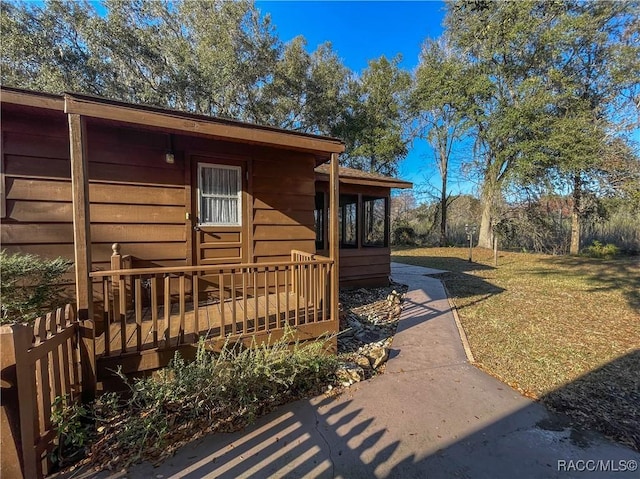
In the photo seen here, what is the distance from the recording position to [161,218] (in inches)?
165

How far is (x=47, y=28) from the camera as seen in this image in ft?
33.2

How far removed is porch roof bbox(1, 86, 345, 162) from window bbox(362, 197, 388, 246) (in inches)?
172

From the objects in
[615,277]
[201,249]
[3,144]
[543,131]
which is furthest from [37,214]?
[543,131]

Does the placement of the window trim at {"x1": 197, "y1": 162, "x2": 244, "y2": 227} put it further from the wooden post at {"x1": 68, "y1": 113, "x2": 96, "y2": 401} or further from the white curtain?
the wooden post at {"x1": 68, "y1": 113, "x2": 96, "y2": 401}

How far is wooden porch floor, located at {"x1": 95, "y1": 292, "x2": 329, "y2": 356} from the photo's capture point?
2818 mm

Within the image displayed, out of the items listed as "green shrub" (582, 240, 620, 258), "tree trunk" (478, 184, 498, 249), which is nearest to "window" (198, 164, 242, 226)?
"tree trunk" (478, 184, 498, 249)

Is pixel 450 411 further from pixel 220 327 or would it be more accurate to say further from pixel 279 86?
pixel 279 86

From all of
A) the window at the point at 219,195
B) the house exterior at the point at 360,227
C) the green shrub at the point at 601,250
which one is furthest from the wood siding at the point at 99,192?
the green shrub at the point at 601,250

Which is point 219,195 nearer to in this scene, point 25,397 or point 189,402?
point 189,402

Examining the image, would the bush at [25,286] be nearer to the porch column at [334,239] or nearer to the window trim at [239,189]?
the window trim at [239,189]

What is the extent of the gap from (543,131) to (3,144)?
1736 cm

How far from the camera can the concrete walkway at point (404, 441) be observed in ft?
6.65

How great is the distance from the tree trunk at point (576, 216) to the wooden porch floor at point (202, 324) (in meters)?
15.4

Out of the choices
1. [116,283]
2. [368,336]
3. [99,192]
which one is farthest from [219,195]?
[368,336]
